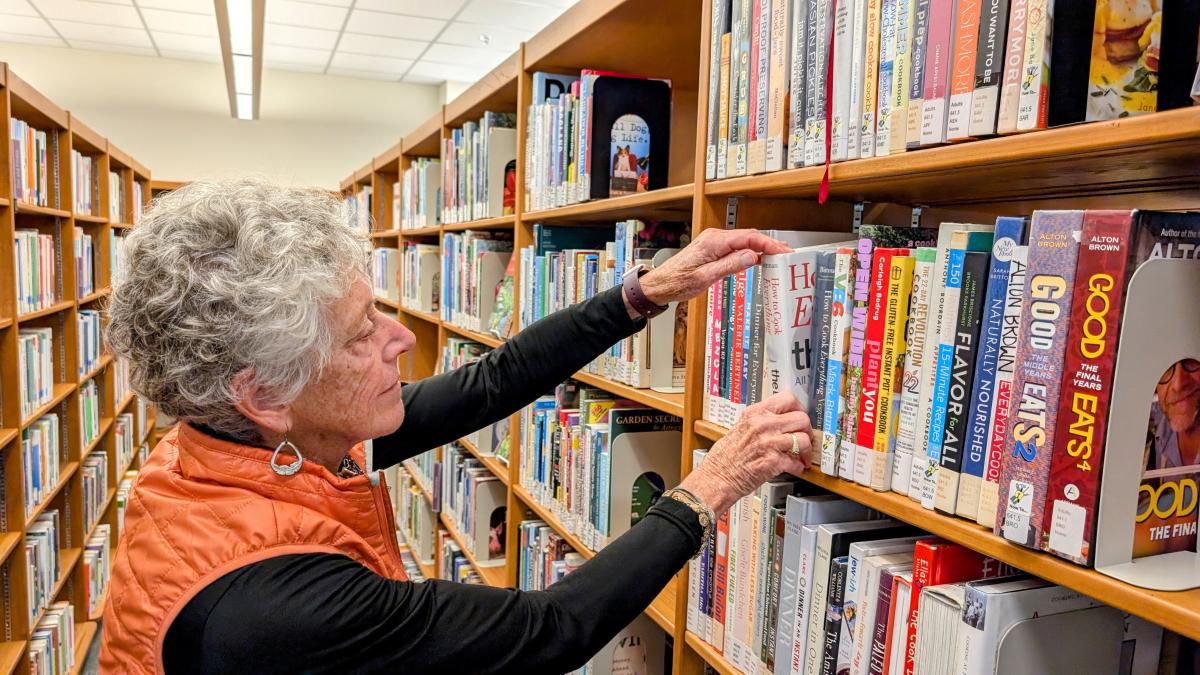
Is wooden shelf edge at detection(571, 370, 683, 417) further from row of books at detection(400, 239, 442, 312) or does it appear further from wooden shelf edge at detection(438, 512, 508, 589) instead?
row of books at detection(400, 239, 442, 312)

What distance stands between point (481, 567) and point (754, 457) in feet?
5.66

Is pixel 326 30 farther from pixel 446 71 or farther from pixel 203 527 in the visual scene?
pixel 203 527

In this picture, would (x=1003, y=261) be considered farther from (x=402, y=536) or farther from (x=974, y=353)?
(x=402, y=536)

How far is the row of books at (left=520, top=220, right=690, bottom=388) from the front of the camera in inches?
62.2

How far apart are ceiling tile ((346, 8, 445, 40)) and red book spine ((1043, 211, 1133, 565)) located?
218 inches

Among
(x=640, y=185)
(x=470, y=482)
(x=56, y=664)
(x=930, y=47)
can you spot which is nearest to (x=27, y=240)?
(x=56, y=664)

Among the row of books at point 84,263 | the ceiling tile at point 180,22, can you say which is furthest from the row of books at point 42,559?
the ceiling tile at point 180,22

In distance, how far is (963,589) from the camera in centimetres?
81

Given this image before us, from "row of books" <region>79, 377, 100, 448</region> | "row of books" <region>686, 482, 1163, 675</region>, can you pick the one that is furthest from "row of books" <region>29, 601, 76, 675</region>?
"row of books" <region>686, 482, 1163, 675</region>

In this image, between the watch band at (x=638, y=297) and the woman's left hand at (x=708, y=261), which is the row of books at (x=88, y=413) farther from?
the woman's left hand at (x=708, y=261)

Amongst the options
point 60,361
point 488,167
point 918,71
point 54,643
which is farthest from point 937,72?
point 60,361

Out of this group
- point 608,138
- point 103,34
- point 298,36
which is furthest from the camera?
point 103,34

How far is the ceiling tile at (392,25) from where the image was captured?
5.49 m

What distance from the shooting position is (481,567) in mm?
2545
